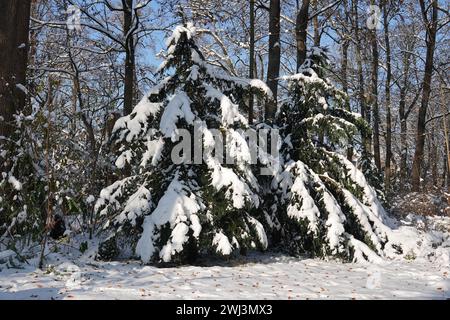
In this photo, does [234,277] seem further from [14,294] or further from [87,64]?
[87,64]

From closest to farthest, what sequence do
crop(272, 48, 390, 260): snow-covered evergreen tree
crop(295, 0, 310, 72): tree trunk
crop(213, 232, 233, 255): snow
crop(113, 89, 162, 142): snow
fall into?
crop(213, 232, 233, 255): snow < crop(113, 89, 162, 142): snow < crop(272, 48, 390, 260): snow-covered evergreen tree < crop(295, 0, 310, 72): tree trunk

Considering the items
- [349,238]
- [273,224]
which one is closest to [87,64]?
[273,224]

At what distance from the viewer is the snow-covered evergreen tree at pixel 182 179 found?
628 centimetres

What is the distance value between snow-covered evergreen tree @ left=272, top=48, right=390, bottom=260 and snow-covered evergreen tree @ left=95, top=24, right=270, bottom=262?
847mm

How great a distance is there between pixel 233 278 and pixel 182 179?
1.87m

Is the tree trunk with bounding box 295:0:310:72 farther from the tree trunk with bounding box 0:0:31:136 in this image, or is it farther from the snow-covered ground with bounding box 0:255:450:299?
the tree trunk with bounding box 0:0:31:136

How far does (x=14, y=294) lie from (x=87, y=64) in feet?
33.0

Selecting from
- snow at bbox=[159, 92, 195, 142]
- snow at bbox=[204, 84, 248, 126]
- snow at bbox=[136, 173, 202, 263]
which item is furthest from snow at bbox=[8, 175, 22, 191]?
snow at bbox=[204, 84, 248, 126]

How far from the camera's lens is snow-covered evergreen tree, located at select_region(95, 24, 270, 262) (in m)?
6.28

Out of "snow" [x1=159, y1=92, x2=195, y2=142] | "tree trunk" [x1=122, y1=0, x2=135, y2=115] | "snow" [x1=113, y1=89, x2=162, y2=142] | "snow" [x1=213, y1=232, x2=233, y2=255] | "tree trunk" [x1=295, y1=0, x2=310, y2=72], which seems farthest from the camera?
"tree trunk" [x1=295, y1=0, x2=310, y2=72]

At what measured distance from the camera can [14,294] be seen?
168 inches

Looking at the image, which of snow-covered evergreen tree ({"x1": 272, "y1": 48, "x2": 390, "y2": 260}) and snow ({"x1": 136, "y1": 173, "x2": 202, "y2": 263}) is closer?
snow ({"x1": 136, "y1": 173, "x2": 202, "y2": 263})

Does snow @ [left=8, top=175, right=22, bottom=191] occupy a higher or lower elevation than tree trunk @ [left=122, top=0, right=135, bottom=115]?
lower

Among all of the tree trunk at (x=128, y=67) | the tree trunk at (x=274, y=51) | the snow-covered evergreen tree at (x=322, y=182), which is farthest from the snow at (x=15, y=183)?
the tree trunk at (x=274, y=51)
